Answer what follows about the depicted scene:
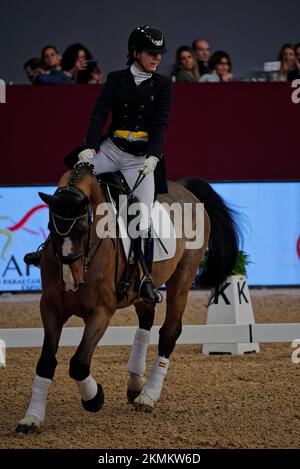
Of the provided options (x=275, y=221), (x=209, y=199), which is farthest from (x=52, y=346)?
(x=275, y=221)

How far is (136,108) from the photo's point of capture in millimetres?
5438

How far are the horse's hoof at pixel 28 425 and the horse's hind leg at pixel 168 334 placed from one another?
0.80 meters

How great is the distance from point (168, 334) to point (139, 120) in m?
1.30

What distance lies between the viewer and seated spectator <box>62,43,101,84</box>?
9844mm

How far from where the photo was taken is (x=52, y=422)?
16.7 ft

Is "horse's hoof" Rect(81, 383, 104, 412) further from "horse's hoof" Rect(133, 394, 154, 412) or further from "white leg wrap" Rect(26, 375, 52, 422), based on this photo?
"horse's hoof" Rect(133, 394, 154, 412)

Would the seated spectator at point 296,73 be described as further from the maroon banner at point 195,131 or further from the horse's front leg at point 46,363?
the horse's front leg at point 46,363

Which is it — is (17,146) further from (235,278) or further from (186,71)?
(235,278)

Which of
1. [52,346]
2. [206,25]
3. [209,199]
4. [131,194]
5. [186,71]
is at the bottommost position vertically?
[52,346]

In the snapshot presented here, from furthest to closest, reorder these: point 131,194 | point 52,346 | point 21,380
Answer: point 21,380 < point 131,194 < point 52,346

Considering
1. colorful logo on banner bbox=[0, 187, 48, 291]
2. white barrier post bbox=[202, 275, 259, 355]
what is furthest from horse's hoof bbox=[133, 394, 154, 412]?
colorful logo on banner bbox=[0, 187, 48, 291]

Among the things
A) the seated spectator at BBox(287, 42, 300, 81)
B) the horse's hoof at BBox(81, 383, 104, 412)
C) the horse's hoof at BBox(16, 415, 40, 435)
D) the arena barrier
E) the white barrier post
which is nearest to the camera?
the horse's hoof at BBox(16, 415, 40, 435)

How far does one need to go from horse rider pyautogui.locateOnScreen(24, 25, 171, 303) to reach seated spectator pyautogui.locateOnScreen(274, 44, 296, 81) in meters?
4.91

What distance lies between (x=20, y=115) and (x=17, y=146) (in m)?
0.31
